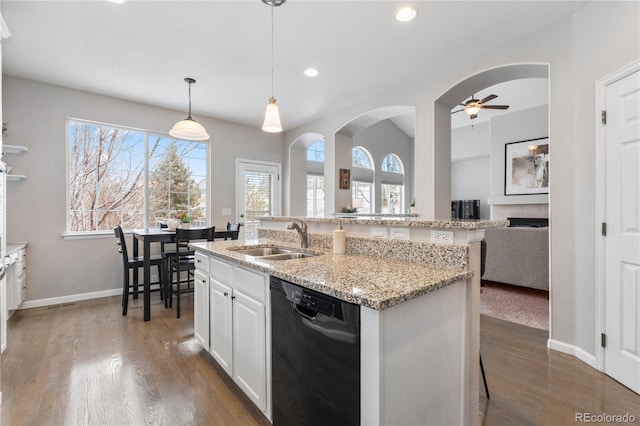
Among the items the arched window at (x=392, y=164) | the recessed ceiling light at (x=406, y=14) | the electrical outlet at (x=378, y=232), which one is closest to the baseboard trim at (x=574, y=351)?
the electrical outlet at (x=378, y=232)

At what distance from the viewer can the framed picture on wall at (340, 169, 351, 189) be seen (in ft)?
15.9

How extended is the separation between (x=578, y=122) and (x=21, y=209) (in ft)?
18.9

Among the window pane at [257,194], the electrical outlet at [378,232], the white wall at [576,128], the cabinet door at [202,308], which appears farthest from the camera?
the window pane at [257,194]

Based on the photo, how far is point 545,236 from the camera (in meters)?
3.89

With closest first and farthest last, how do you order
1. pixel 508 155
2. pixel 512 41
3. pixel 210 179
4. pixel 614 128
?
pixel 614 128
pixel 512 41
pixel 210 179
pixel 508 155

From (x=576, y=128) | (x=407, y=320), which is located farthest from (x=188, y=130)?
(x=576, y=128)

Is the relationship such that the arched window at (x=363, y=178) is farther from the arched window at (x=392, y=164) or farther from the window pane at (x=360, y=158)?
the arched window at (x=392, y=164)

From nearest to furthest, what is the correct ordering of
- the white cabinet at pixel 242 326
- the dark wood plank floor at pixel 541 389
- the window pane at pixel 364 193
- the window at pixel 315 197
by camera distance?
the white cabinet at pixel 242 326
the dark wood plank floor at pixel 541 389
the window at pixel 315 197
the window pane at pixel 364 193

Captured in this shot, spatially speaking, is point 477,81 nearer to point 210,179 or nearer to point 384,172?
point 210,179

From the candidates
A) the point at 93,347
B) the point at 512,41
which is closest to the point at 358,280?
the point at 93,347

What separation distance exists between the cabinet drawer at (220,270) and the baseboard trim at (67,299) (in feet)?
9.43

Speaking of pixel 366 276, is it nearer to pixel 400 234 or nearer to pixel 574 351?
pixel 400 234

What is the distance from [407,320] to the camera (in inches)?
44.5

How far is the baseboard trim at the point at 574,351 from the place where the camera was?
220 cm
